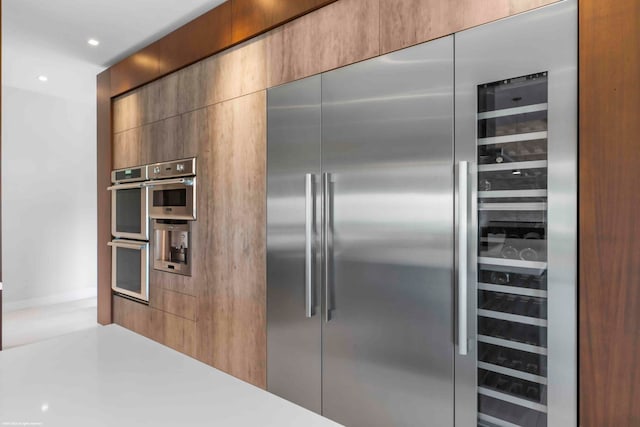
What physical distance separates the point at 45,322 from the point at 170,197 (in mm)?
2646

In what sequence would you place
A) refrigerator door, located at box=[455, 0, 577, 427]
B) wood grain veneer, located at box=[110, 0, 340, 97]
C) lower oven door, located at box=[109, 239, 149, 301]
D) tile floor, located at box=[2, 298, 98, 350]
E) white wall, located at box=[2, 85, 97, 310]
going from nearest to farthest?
refrigerator door, located at box=[455, 0, 577, 427], wood grain veneer, located at box=[110, 0, 340, 97], lower oven door, located at box=[109, 239, 149, 301], tile floor, located at box=[2, 298, 98, 350], white wall, located at box=[2, 85, 97, 310]

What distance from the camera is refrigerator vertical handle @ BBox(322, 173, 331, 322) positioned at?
1.81 metres

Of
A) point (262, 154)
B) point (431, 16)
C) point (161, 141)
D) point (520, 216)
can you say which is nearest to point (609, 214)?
point (520, 216)

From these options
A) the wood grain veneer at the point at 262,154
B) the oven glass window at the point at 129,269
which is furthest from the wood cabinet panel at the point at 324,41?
the oven glass window at the point at 129,269

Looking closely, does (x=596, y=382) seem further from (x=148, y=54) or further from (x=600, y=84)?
(x=148, y=54)

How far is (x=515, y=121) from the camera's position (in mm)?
1332

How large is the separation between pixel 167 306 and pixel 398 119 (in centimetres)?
225

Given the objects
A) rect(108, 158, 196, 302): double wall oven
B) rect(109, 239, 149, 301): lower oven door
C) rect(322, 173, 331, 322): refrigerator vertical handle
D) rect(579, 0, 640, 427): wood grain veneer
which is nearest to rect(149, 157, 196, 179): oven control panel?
rect(108, 158, 196, 302): double wall oven

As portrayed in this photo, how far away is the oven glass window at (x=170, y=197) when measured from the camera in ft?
8.81

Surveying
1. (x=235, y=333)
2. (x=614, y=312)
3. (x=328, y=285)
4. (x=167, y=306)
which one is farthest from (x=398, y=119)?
(x=167, y=306)

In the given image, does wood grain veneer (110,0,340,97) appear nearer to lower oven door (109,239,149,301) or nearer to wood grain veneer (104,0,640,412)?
wood grain veneer (104,0,640,412)

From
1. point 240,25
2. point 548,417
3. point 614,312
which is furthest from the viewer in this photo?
point 240,25

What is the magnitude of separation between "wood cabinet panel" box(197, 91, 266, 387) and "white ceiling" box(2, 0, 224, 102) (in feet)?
2.62

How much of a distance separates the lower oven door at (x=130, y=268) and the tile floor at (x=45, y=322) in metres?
0.87
